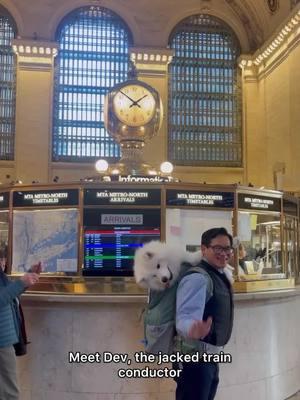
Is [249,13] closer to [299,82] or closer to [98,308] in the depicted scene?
[299,82]

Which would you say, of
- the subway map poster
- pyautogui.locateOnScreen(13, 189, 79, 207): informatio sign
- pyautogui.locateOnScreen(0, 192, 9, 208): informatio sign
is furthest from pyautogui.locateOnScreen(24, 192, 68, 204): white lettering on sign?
pyautogui.locateOnScreen(0, 192, 9, 208): informatio sign

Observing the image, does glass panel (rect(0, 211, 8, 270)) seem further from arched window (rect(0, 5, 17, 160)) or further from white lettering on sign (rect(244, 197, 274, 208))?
arched window (rect(0, 5, 17, 160))

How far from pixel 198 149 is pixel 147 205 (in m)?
14.2

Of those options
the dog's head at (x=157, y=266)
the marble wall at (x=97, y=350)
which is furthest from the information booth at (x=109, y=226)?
the dog's head at (x=157, y=266)

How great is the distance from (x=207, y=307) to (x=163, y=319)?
0.30 m

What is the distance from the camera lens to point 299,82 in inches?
648

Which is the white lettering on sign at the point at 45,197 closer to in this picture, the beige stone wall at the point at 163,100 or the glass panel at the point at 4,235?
the glass panel at the point at 4,235

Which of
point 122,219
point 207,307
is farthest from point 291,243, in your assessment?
point 207,307

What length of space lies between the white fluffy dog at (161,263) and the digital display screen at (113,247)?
1.87 meters

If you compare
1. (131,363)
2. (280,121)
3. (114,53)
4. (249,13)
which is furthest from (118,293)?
(249,13)

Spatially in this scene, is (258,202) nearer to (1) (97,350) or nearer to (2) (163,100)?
(1) (97,350)

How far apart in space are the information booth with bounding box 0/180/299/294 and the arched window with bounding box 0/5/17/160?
13391mm

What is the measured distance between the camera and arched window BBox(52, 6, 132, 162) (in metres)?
18.9

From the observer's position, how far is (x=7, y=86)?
1892 cm
